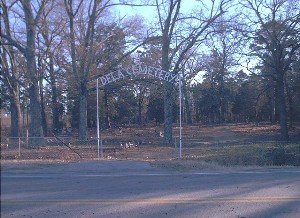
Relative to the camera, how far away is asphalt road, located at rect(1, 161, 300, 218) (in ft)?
28.5

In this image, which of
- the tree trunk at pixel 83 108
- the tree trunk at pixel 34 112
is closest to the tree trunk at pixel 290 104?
the tree trunk at pixel 83 108

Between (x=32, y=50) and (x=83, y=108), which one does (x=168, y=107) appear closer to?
(x=83, y=108)

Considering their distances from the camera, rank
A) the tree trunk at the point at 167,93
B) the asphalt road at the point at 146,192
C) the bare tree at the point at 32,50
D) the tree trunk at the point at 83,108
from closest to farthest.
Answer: the asphalt road at the point at 146,192 < the bare tree at the point at 32,50 < the tree trunk at the point at 167,93 < the tree trunk at the point at 83,108

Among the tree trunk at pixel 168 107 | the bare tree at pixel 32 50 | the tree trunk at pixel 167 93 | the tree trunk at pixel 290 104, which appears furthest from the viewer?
the tree trunk at pixel 290 104

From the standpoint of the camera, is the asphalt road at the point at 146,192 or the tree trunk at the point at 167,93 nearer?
the asphalt road at the point at 146,192

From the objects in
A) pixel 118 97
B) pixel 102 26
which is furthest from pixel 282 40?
pixel 118 97

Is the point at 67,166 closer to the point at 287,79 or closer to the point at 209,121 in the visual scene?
the point at 287,79

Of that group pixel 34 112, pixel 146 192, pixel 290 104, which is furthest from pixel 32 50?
pixel 290 104

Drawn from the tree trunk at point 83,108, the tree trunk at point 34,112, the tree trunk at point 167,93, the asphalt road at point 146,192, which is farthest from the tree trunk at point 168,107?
the asphalt road at point 146,192

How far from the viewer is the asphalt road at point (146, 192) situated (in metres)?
8.68

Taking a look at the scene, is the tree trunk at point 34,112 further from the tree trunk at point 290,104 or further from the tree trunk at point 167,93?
the tree trunk at point 290,104

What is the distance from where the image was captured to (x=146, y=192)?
10898 mm

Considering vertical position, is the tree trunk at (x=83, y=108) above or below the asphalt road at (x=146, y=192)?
above

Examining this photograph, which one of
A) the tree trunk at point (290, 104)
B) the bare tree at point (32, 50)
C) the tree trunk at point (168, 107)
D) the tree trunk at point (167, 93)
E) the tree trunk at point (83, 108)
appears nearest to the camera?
the bare tree at point (32, 50)
